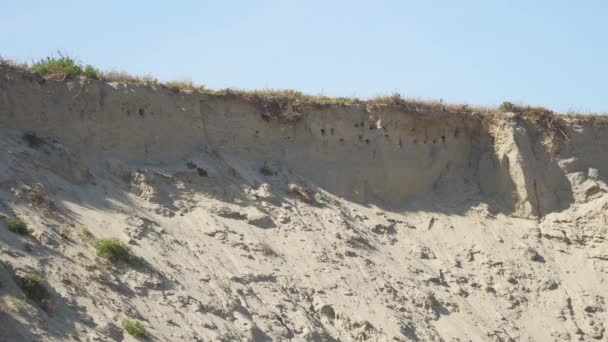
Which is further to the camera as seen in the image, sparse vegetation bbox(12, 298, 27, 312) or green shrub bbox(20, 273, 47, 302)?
green shrub bbox(20, 273, 47, 302)

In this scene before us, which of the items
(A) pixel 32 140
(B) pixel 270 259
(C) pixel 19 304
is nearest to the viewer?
(C) pixel 19 304

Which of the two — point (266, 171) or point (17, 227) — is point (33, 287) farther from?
point (266, 171)

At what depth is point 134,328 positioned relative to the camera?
1449 centimetres

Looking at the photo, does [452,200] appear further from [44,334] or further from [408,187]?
[44,334]

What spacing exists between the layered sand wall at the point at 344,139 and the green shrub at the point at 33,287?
17.2ft

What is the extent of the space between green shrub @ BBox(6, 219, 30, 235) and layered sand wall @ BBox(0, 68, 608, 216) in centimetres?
353

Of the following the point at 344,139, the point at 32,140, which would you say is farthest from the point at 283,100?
the point at 32,140

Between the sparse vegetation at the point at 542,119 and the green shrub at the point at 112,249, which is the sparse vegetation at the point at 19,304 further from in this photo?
the sparse vegetation at the point at 542,119

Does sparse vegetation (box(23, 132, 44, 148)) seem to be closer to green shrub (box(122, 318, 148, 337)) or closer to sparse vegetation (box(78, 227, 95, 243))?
sparse vegetation (box(78, 227, 95, 243))

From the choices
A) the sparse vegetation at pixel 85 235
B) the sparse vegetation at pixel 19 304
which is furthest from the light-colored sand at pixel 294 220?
the sparse vegetation at pixel 85 235

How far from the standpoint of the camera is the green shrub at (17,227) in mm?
15523

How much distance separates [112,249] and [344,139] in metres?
7.72

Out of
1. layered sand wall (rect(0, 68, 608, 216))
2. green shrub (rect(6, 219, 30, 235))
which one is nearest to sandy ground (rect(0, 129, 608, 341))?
green shrub (rect(6, 219, 30, 235))

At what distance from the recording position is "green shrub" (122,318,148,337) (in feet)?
47.4
